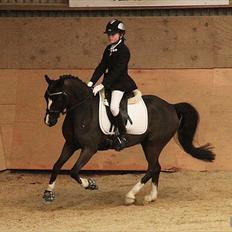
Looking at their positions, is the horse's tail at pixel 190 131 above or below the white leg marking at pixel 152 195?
above

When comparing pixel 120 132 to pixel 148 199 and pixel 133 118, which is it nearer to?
pixel 133 118

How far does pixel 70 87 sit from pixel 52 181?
3.49 ft

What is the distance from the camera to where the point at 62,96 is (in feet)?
22.2

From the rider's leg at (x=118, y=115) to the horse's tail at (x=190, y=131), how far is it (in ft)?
2.84

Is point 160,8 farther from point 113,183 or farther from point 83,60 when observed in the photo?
point 113,183

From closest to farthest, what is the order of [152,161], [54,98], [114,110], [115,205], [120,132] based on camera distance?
[54,98], [114,110], [120,132], [115,205], [152,161]

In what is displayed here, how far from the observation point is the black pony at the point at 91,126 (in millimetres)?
6766

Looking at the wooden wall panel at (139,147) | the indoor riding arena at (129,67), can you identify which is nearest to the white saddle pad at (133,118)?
the indoor riding arena at (129,67)

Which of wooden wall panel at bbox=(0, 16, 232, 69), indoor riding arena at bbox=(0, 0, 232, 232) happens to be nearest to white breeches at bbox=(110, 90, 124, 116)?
indoor riding arena at bbox=(0, 0, 232, 232)

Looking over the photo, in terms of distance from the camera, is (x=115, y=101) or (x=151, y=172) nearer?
(x=115, y=101)

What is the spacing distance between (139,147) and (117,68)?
2422mm

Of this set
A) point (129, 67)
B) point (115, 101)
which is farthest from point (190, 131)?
point (129, 67)

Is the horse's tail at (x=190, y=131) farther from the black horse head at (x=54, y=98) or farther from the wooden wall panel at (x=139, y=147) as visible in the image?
the black horse head at (x=54, y=98)

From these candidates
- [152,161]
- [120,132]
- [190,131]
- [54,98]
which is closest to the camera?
[54,98]
